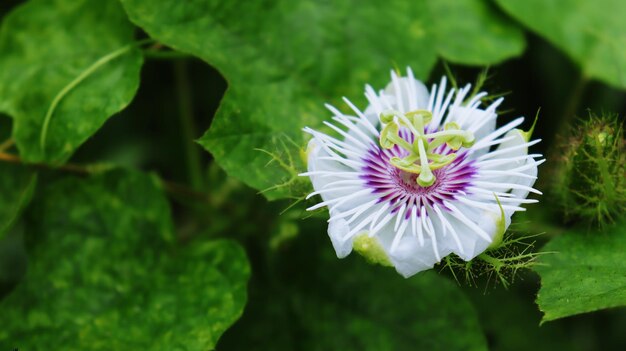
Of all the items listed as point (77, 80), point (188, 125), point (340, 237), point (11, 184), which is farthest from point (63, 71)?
point (340, 237)

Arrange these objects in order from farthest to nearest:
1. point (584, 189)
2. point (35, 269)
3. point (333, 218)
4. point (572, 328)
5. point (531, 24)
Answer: point (572, 328)
point (531, 24)
point (35, 269)
point (584, 189)
point (333, 218)

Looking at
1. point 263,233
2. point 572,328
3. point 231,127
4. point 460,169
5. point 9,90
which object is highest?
point 460,169

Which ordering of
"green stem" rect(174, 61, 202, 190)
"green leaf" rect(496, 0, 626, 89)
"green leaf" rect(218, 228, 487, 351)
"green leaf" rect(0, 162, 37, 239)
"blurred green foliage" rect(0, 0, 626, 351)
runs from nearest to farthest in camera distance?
1. "blurred green foliage" rect(0, 0, 626, 351)
2. "green leaf" rect(218, 228, 487, 351)
3. "green leaf" rect(0, 162, 37, 239)
4. "green leaf" rect(496, 0, 626, 89)
5. "green stem" rect(174, 61, 202, 190)

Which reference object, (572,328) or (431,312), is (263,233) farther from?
(572,328)

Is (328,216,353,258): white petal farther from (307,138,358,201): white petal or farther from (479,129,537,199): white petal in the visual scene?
(479,129,537,199): white petal

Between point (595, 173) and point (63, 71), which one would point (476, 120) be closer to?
point (595, 173)

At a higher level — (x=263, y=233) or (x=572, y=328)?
(x=263, y=233)

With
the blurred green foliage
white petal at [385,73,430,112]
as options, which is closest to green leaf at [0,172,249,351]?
the blurred green foliage

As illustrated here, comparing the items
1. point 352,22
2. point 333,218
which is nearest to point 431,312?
point 333,218
